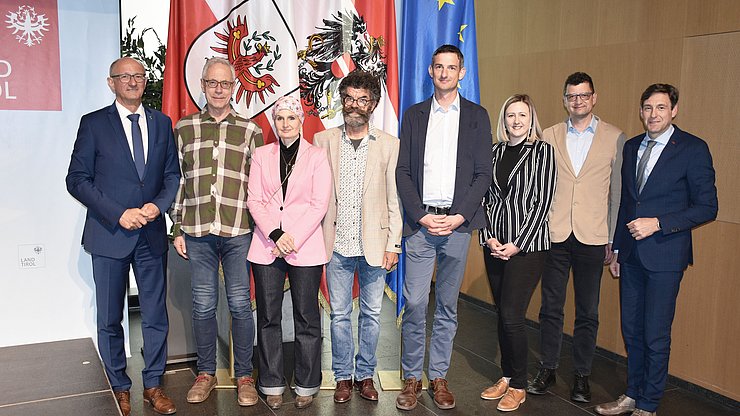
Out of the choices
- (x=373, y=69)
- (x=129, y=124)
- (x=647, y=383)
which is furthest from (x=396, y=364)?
(x=129, y=124)

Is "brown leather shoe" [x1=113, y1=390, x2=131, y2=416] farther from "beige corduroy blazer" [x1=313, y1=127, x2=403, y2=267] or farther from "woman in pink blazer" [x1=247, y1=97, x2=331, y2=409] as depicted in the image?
"beige corduroy blazer" [x1=313, y1=127, x2=403, y2=267]

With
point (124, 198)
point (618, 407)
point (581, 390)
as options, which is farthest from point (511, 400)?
point (124, 198)

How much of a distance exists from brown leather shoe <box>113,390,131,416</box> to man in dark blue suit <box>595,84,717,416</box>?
2691 millimetres

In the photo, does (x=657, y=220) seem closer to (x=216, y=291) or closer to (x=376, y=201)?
(x=376, y=201)

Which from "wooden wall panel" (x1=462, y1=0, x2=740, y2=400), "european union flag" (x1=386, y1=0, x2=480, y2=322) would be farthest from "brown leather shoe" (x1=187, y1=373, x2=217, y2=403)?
"wooden wall panel" (x1=462, y1=0, x2=740, y2=400)

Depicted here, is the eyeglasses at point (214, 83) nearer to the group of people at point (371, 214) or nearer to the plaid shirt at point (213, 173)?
the group of people at point (371, 214)

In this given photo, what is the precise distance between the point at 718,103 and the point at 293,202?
251cm

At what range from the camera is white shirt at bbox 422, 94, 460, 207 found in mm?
3475

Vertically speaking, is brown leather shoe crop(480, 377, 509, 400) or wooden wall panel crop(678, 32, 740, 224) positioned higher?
wooden wall panel crop(678, 32, 740, 224)

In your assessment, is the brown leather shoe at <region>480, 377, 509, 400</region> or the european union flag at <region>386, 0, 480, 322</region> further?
the european union flag at <region>386, 0, 480, 322</region>

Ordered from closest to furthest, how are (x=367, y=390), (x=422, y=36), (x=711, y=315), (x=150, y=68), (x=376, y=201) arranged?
(x=376, y=201)
(x=367, y=390)
(x=711, y=315)
(x=422, y=36)
(x=150, y=68)

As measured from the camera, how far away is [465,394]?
3854 millimetres

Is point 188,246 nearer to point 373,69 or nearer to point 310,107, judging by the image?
point 310,107

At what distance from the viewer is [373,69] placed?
4.07 m
